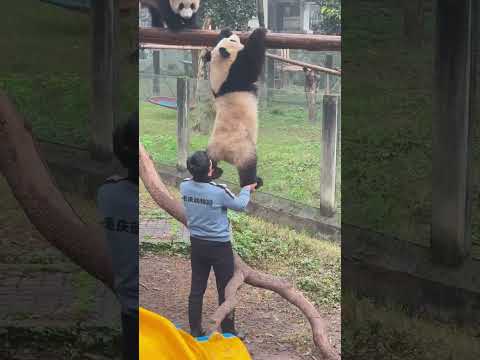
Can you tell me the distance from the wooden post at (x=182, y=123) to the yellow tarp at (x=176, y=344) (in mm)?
692

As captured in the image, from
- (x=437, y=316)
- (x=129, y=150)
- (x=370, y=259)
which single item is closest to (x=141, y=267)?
(x=129, y=150)

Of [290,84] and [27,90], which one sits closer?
[27,90]

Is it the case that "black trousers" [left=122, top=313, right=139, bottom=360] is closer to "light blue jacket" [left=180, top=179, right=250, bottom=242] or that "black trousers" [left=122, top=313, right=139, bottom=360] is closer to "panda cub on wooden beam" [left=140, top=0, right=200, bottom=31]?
"light blue jacket" [left=180, top=179, right=250, bottom=242]

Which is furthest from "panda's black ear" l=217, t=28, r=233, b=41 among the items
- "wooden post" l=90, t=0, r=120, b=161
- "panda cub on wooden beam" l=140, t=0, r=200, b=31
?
"wooden post" l=90, t=0, r=120, b=161

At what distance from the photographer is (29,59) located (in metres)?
3.06

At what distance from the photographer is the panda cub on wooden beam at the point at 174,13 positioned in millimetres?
3338

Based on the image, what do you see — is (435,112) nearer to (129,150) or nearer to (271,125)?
(271,125)

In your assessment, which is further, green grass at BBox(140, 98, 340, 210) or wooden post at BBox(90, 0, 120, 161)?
green grass at BBox(140, 98, 340, 210)

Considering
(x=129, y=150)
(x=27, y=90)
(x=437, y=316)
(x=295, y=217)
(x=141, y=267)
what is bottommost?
(x=437, y=316)

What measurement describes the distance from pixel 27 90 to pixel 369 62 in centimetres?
150

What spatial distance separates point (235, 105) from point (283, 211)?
0.52 m

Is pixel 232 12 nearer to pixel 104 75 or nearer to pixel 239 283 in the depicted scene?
pixel 104 75

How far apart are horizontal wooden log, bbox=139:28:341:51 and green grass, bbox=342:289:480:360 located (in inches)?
45.0

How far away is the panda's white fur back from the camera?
134 inches
